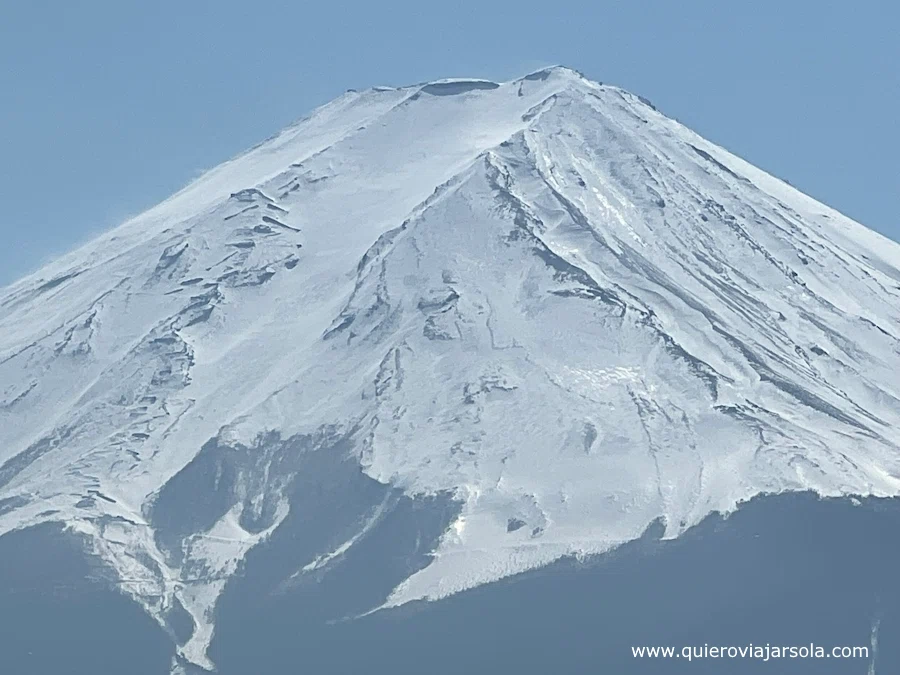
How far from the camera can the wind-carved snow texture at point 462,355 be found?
204 ft

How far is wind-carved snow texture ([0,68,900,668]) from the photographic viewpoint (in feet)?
204

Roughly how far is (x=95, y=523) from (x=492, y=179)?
24.2 m

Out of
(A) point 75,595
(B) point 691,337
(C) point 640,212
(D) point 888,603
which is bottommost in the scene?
(A) point 75,595

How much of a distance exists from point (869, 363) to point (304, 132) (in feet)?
118

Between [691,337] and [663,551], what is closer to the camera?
[663,551]

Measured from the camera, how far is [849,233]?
3364 inches

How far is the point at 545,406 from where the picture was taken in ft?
220

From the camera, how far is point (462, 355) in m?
70.5

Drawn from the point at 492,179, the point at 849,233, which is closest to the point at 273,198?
the point at 492,179

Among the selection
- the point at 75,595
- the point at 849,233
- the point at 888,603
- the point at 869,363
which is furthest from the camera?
the point at 849,233

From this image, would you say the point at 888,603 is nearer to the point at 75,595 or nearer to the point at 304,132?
the point at 75,595

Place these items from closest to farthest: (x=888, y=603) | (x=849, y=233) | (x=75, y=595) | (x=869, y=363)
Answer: (x=888, y=603) < (x=75, y=595) < (x=869, y=363) < (x=849, y=233)

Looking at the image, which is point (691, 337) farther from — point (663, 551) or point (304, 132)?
point (304, 132)

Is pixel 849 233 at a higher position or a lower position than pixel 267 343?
higher
